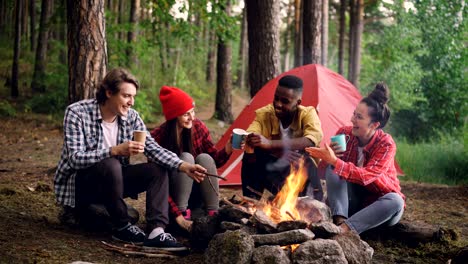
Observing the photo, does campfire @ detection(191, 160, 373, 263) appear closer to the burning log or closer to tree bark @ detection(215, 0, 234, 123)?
the burning log

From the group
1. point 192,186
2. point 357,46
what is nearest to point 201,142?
point 192,186

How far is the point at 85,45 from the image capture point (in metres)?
6.06

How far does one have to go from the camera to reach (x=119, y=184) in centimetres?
409

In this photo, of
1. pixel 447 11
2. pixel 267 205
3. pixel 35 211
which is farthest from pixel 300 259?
pixel 447 11

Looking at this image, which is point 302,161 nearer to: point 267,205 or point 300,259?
point 267,205

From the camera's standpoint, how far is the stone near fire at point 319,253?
3.44m

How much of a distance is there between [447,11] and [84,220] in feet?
35.2

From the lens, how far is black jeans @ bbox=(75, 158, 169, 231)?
13.3 feet

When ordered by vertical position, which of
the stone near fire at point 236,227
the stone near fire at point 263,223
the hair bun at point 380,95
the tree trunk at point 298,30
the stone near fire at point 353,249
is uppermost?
the tree trunk at point 298,30

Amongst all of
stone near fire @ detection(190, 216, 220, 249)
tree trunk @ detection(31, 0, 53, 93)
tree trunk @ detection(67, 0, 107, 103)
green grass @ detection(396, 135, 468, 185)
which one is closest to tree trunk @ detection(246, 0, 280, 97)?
green grass @ detection(396, 135, 468, 185)

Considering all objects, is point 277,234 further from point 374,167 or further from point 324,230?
point 374,167

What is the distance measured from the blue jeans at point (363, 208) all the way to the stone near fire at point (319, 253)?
0.80 m

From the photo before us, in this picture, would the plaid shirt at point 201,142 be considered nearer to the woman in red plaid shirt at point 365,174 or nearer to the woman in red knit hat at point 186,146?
the woman in red knit hat at point 186,146

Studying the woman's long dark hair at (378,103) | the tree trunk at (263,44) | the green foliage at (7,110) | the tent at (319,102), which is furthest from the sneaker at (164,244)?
the green foliage at (7,110)
